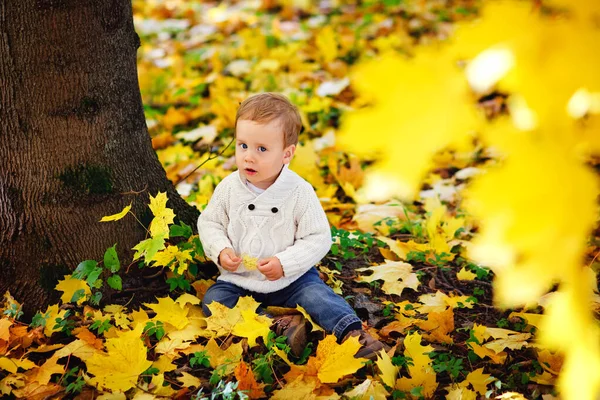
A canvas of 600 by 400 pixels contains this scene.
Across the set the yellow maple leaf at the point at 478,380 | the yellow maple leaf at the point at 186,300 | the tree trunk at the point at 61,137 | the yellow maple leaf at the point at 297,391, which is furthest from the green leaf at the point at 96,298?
the yellow maple leaf at the point at 478,380

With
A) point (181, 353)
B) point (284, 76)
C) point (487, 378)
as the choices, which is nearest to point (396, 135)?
point (487, 378)

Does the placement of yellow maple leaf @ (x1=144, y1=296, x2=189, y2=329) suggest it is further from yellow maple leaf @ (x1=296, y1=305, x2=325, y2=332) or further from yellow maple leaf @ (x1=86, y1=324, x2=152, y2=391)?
yellow maple leaf @ (x1=296, y1=305, x2=325, y2=332)

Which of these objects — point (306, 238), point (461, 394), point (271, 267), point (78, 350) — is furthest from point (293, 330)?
point (78, 350)

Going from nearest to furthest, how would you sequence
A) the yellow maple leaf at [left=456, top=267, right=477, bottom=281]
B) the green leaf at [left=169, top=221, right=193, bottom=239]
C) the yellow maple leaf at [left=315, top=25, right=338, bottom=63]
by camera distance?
the green leaf at [left=169, top=221, right=193, bottom=239], the yellow maple leaf at [left=456, top=267, right=477, bottom=281], the yellow maple leaf at [left=315, top=25, right=338, bottom=63]

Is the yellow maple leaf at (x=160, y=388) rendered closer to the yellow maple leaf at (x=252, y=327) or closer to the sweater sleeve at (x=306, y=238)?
the yellow maple leaf at (x=252, y=327)

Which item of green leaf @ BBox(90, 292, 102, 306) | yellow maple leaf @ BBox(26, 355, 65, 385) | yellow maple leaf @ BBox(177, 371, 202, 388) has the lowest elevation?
yellow maple leaf @ BBox(177, 371, 202, 388)

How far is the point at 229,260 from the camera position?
2.08m

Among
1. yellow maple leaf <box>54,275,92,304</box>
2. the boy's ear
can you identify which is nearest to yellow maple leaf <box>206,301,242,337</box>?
yellow maple leaf <box>54,275,92,304</box>

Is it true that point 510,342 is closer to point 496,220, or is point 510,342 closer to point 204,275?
point 204,275

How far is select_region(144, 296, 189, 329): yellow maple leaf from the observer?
81.5 inches

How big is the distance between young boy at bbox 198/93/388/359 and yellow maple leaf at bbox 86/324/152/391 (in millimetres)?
343

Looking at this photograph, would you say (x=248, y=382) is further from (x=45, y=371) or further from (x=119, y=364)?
(x=45, y=371)

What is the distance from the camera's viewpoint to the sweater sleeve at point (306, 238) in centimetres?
211

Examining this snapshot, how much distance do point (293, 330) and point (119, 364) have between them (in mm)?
550
